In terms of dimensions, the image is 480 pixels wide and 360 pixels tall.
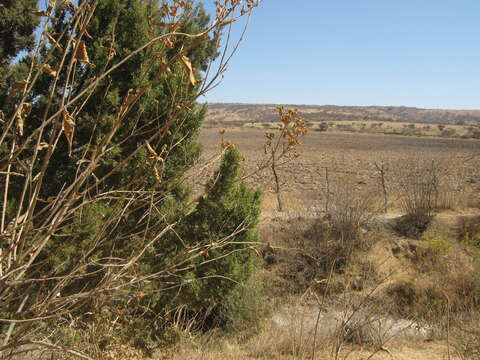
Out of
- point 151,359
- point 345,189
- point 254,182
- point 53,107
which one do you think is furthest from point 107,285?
point 254,182

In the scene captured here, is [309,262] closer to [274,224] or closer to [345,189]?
[274,224]

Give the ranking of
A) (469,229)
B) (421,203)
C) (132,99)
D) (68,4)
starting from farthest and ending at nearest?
1. (421,203)
2. (469,229)
3. (68,4)
4. (132,99)

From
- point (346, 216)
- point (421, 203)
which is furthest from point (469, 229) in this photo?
point (346, 216)

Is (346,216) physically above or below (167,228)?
below

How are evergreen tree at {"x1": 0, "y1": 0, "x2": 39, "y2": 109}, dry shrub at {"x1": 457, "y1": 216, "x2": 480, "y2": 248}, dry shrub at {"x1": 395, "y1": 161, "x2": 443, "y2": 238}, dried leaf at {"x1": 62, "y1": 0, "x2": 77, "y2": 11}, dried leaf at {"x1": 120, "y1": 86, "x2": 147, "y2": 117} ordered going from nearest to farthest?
dried leaf at {"x1": 120, "y1": 86, "x2": 147, "y2": 117} → dried leaf at {"x1": 62, "y1": 0, "x2": 77, "y2": 11} → evergreen tree at {"x1": 0, "y1": 0, "x2": 39, "y2": 109} → dry shrub at {"x1": 457, "y1": 216, "x2": 480, "y2": 248} → dry shrub at {"x1": 395, "y1": 161, "x2": 443, "y2": 238}

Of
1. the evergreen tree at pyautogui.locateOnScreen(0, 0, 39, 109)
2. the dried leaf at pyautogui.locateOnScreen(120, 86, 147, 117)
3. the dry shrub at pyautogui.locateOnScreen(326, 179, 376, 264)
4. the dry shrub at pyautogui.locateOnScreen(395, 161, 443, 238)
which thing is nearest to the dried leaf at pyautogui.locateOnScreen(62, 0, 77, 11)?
the dried leaf at pyautogui.locateOnScreen(120, 86, 147, 117)

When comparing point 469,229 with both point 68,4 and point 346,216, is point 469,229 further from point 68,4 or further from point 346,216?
point 68,4

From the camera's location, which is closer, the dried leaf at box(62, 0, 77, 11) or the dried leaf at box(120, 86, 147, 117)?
Result: the dried leaf at box(120, 86, 147, 117)

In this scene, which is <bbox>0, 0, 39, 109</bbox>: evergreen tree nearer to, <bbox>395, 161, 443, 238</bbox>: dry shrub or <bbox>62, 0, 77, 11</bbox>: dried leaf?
<bbox>62, 0, 77, 11</bbox>: dried leaf

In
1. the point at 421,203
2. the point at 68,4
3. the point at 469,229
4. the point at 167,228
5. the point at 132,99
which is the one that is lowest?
the point at 469,229

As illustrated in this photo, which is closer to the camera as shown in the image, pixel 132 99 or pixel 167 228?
pixel 132 99

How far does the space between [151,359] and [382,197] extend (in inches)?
468

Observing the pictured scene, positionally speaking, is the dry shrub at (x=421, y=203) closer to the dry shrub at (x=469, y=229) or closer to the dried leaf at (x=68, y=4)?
the dry shrub at (x=469, y=229)

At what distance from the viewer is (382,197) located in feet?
49.9
